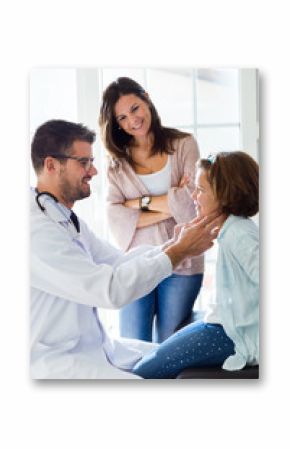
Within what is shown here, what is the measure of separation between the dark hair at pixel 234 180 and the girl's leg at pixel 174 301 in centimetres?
26

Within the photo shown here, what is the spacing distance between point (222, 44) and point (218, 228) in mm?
613

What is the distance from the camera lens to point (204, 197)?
2.54 meters

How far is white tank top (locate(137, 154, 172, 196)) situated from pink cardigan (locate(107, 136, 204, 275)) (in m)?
0.01

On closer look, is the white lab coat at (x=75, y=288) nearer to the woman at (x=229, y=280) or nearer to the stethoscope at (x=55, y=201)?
the stethoscope at (x=55, y=201)

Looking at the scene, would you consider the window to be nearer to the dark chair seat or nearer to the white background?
the white background

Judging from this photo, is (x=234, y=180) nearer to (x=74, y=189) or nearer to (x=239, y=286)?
(x=239, y=286)

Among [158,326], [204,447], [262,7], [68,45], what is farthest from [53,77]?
[204,447]

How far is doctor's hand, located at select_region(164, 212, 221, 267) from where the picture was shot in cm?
254

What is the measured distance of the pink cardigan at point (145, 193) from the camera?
8.38ft

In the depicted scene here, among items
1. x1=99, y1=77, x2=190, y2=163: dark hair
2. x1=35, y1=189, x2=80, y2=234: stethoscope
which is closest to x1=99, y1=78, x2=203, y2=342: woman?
x1=99, y1=77, x2=190, y2=163: dark hair

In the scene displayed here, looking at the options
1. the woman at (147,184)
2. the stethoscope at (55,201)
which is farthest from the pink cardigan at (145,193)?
the stethoscope at (55,201)

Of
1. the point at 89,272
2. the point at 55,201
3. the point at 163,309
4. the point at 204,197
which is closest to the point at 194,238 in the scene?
the point at 204,197

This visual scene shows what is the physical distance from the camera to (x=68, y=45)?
2582 mm

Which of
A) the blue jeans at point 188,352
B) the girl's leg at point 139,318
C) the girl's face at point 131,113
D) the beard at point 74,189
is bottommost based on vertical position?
the blue jeans at point 188,352
